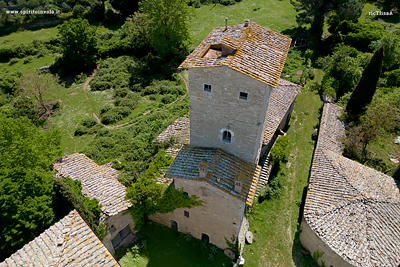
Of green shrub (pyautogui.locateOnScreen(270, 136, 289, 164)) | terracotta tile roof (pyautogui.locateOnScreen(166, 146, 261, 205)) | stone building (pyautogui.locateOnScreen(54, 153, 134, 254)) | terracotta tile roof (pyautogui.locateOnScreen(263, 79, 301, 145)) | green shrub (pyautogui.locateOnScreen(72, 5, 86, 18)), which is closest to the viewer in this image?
terracotta tile roof (pyautogui.locateOnScreen(166, 146, 261, 205))

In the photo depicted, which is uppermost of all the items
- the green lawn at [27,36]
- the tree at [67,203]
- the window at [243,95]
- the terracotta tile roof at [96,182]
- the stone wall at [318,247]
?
the window at [243,95]

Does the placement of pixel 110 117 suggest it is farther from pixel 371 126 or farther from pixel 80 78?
pixel 371 126

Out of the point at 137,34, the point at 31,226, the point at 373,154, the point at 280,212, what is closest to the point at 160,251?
the point at 31,226

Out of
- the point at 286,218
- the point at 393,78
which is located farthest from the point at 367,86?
the point at 286,218

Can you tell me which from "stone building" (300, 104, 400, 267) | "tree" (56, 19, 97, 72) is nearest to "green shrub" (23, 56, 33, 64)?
"tree" (56, 19, 97, 72)

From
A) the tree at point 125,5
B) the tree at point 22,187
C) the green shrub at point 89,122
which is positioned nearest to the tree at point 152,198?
the tree at point 22,187

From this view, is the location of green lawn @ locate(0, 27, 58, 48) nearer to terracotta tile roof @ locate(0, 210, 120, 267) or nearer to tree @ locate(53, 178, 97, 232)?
tree @ locate(53, 178, 97, 232)

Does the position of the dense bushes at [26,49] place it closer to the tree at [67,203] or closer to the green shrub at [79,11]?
the green shrub at [79,11]
